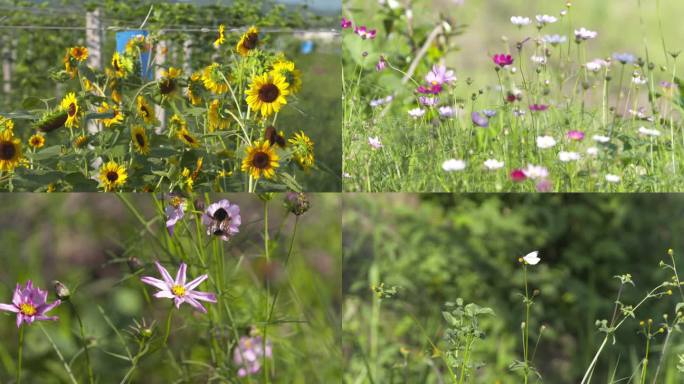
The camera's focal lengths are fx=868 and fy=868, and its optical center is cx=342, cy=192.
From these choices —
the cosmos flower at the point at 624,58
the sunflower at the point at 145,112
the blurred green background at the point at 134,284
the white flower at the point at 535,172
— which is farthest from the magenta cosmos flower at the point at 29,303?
the cosmos flower at the point at 624,58

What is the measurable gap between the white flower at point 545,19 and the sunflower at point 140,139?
139 cm

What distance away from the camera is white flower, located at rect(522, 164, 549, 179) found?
284 cm

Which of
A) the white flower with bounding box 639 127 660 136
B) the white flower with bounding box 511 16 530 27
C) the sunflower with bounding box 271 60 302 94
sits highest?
the white flower with bounding box 511 16 530 27

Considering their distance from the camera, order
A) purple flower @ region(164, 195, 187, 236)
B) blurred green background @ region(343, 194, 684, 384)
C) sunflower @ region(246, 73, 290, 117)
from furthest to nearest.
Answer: blurred green background @ region(343, 194, 684, 384) → sunflower @ region(246, 73, 290, 117) → purple flower @ region(164, 195, 187, 236)

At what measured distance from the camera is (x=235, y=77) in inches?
110

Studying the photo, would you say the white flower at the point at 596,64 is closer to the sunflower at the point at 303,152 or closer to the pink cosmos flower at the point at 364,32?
the pink cosmos flower at the point at 364,32

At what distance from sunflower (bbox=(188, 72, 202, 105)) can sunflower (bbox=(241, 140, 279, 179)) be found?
0.29 meters

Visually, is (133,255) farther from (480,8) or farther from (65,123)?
(480,8)

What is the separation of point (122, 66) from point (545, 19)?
4.75 feet

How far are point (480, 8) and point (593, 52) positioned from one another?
426 mm

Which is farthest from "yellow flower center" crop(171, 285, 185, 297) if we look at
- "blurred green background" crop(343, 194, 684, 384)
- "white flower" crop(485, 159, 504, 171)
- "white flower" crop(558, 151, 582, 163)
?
"white flower" crop(558, 151, 582, 163)

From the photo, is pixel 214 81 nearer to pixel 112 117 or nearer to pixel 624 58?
pixel 112 117

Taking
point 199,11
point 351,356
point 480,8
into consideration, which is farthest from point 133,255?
point 199,11

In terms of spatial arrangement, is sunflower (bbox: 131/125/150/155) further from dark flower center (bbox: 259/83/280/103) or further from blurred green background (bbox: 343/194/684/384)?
blurred green background (bbox: 343/194/684/384)
